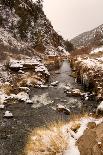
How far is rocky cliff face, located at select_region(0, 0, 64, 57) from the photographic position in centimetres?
4806

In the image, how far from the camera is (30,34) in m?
58.6

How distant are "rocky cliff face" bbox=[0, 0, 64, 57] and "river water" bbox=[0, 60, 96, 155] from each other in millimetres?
17720

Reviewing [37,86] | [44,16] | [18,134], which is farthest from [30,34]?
[18,134]

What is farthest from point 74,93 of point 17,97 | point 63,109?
point 17,97

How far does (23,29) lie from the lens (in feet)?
182

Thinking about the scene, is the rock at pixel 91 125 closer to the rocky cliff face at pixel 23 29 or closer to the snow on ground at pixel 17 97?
the snow on ground at pixel 17 97

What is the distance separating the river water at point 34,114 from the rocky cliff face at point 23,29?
17.7 m

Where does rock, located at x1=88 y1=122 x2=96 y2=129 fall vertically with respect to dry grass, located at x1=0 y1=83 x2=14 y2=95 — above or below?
above

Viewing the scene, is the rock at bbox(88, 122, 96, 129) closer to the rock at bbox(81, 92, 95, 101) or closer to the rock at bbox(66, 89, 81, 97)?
the rock at bbox(81, 92, 95, 101)

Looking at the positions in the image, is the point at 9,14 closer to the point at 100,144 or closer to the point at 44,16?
the point at 44,16

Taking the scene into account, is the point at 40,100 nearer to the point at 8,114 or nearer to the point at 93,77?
the point at 8,114

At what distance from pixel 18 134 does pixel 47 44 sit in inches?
1934

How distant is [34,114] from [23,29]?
37245 mm

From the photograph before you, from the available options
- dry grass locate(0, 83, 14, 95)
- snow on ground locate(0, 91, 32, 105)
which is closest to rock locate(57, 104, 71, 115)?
snow on ground locate(0, 91, 32, 105)
